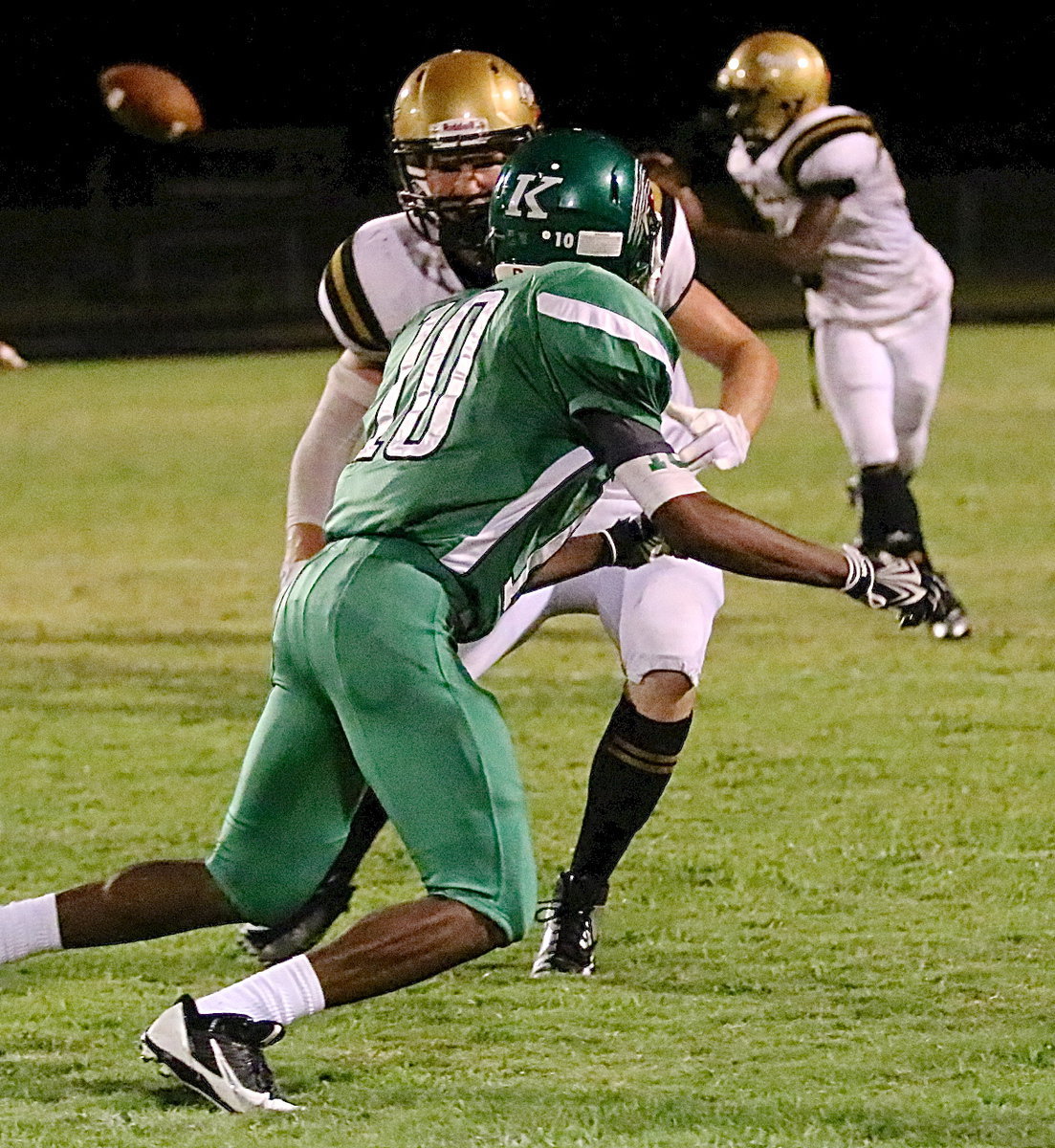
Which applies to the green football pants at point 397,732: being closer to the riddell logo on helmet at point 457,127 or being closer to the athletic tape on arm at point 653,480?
the athletic tape on arm at point 653,480

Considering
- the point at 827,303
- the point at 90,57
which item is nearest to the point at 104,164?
the point at 90,57

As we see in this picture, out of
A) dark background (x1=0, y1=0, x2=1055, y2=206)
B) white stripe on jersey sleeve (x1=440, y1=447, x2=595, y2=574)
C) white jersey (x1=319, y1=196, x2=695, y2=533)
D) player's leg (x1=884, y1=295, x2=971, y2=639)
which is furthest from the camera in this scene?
dark background (x1=0, y1=0, x2=1055, y2=206)

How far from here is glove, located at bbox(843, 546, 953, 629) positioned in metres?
3.29

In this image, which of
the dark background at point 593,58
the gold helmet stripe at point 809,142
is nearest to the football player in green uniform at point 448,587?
the gold helmet stripe at point 809,142

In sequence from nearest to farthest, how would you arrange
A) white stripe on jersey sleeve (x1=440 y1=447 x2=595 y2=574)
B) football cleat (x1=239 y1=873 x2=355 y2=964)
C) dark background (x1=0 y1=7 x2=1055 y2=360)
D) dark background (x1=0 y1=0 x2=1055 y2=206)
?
white stripe on jersey sleeve (x1=440 y1=447 x2=595 y2=574) < football cleat (x1=239 y1=873 x2=355 y2=964) < dark background (x1=0 y1=7 x2=1055 y2=360) < dark background (x1=0 y1=0 x2=1055 y2=206)

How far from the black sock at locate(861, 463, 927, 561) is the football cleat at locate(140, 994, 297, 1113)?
4.58 metres

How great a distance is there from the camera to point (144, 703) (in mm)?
6500

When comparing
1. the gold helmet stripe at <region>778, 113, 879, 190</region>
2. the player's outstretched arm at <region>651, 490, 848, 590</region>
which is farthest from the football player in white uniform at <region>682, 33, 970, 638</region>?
the player's outstretched arm at <region>651, 490, 848, 590</region>

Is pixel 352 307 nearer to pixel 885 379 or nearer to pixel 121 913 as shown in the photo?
pixel 121 913

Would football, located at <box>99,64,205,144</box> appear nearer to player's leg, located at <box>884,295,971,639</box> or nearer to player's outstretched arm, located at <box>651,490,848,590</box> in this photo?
player's leg, located at <box>884,295,971,639</box>

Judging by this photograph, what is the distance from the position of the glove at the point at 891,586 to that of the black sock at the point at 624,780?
830mm

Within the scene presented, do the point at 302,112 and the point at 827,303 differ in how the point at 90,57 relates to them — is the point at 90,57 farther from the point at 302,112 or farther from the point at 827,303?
the point at 827,303

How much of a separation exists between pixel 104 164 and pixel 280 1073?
85.1 feet

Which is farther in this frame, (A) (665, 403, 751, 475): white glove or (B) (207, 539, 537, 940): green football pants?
(A) (665, 403, 751, 475): white glove
